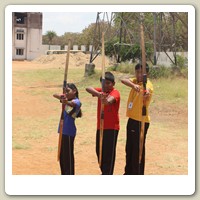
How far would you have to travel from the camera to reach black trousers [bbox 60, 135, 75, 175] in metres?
4.61

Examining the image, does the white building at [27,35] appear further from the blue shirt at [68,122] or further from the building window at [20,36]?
the blue shirt at [68,122]

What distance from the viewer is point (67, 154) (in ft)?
15.3

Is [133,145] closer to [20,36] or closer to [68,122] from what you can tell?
[68,122]

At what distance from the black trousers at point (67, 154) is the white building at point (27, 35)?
3135cm

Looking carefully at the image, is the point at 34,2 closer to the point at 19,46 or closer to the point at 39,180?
the point at 39,180

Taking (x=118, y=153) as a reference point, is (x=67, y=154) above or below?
above

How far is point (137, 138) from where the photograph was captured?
4746mm

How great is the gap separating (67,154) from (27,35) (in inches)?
1298

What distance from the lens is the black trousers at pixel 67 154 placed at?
15.1 feet

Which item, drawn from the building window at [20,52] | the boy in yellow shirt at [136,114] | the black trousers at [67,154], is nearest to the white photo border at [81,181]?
the black trousers at [67,154]

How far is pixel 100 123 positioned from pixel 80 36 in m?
26.8

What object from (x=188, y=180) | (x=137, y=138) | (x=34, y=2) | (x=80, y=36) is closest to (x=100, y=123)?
(x=137, y=138)

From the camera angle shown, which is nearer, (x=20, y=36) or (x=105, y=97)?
(x=105, y=97)

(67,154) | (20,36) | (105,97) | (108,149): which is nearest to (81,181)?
(67,154)
